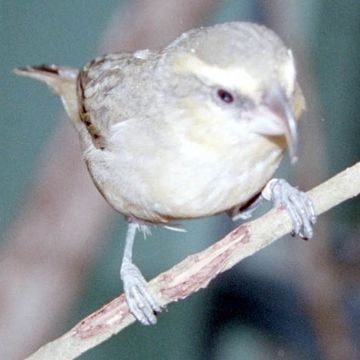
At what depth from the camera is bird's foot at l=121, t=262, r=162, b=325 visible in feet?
6.42

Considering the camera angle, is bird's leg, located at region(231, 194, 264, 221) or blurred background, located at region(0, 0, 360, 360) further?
blurred background, located at region(0, 0, 360, 360)

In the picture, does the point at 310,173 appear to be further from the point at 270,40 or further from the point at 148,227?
the point at 270,40

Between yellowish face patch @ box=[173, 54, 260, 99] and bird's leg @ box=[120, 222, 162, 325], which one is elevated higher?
yellowish face patch @ box=[173, 54, 260, 99]

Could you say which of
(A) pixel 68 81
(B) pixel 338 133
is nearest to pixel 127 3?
(A) pixel 68 81

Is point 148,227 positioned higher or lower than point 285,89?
lower

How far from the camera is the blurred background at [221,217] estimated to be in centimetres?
284

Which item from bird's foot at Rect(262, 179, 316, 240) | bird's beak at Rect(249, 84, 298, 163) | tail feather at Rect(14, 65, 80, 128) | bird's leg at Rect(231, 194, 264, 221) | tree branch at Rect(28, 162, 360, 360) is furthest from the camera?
tail feather at Rect(14, 65, 80, 128)

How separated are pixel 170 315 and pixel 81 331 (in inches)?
70.9

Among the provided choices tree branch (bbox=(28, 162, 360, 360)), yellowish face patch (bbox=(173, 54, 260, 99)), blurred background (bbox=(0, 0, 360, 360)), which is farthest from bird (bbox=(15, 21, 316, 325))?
blurred background (bbox=(0, 0, 360, 360))

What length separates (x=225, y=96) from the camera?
5.56 ft

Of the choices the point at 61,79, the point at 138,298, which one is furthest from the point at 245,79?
the point at 61,79

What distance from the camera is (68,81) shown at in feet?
8.36

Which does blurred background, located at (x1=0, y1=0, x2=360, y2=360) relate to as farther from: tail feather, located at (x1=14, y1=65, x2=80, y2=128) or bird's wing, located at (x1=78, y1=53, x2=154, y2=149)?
bird's wing, located at (x1=78, y1=53, x2=154, y2=149)

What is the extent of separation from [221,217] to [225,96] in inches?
74.7
